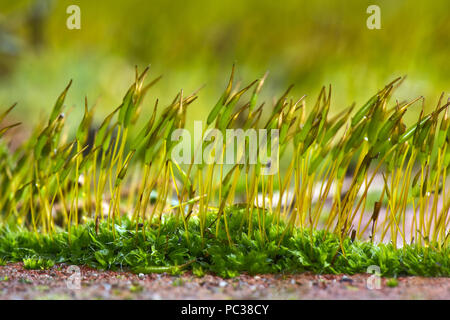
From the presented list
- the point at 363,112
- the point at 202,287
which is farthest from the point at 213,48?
the point at 202,287

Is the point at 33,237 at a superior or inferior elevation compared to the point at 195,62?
inferior

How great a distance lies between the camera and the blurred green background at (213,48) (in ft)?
9.95

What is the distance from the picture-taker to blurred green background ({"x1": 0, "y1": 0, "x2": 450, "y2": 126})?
3.03 meters

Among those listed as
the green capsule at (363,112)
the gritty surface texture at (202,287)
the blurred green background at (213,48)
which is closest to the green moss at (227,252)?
the gritty surface texture at (202,287)

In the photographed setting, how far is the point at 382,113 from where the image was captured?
1.10 m

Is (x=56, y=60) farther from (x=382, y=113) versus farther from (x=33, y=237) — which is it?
(x=382, y=113)

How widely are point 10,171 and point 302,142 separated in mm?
913

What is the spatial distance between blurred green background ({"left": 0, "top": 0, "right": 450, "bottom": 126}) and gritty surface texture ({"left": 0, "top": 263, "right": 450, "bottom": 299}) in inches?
67.2

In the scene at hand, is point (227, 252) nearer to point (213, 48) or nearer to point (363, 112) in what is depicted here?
point (363, 112)

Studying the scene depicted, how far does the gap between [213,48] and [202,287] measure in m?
2.86

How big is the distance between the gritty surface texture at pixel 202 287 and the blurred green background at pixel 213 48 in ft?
5.60

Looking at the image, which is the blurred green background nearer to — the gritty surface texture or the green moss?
the green moss

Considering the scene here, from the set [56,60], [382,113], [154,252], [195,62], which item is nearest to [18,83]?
[56,60]
